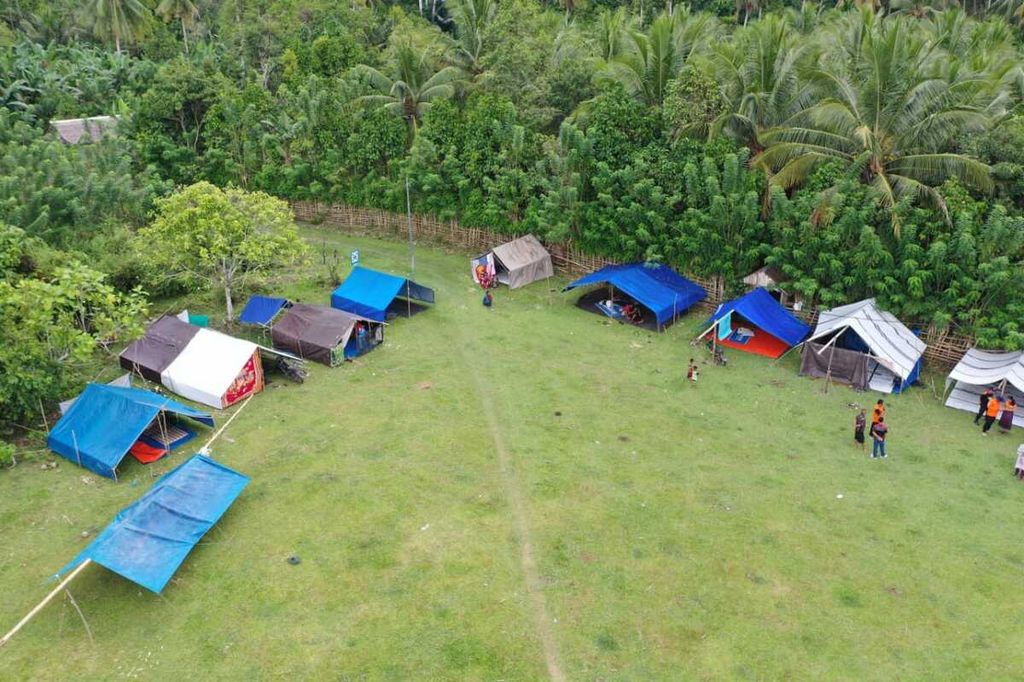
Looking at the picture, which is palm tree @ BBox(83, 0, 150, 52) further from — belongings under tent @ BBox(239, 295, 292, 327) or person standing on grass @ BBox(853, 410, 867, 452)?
person standing on grass @ BBox(853, 410, 867, 452)

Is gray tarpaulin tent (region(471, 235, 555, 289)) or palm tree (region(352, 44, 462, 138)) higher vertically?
palm tree (region(352, 44, 462, 138))

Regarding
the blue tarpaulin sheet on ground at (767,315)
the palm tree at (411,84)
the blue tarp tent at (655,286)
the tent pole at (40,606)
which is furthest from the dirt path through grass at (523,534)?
the palm tree at (411,84)

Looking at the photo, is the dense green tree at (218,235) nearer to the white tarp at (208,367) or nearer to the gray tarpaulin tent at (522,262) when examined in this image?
the white tarp at (208,367)

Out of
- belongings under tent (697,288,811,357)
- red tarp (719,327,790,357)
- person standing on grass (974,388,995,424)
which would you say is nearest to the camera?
person standing on grass (974,388,995,424)

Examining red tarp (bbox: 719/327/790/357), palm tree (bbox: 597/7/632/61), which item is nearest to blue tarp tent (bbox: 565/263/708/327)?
red tarp (bbox: 719/327/790/357)

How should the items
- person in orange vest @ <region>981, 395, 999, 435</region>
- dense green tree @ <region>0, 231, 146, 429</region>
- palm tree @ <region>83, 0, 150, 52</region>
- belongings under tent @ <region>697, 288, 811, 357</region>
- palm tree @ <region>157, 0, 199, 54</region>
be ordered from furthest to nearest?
palm tree @ <region>157, 0, 199, 54</region> → palm tree @ <region>83, 0, 150, 52</region> → belongings under tent @ <region>697, 288, 811, 357</region> → person in orange vest @ <region>981, 395, 999, 435</region> → dense green tree @ <region>0, 231, 146, 429</region>

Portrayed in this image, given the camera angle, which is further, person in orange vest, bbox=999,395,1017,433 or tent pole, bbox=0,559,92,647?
person in orange vest, bbox=999,395,1017,433
